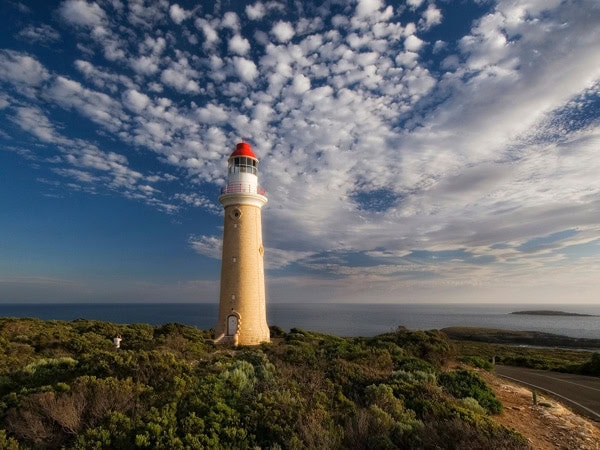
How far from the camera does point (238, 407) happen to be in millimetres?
5910

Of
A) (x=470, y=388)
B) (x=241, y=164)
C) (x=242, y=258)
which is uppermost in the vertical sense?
(x=241, y=164)

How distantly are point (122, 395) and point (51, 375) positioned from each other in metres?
3.24

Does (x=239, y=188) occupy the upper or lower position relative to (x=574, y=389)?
upper

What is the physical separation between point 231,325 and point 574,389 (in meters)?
14.0

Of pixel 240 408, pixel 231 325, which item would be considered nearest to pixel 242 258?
pixel 231 325

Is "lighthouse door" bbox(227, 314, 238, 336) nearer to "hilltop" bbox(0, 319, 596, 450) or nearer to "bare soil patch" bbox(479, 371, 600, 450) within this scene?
"hilltop" bbox(0, 319, 596, 450)

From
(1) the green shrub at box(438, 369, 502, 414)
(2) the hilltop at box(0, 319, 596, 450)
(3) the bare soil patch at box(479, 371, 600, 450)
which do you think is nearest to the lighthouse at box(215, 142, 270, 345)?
(2) the hilltop at box(0, 319, 596, 450)

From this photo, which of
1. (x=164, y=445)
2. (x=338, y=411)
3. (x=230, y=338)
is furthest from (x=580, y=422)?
(x=230, y=338)

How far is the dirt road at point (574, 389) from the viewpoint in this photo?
9.38 meters

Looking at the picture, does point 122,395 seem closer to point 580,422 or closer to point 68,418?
point 68,418

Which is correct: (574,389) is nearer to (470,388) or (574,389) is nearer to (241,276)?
(470,388)

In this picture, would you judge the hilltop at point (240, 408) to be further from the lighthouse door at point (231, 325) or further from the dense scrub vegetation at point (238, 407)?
the lighthouse door at point (231, 325)

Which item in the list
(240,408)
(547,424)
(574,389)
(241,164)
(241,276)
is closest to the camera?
(240,408)

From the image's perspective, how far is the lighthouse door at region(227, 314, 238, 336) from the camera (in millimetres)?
17234
